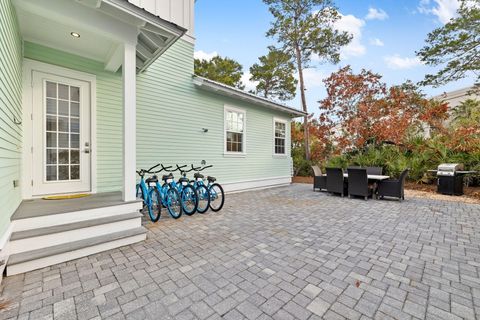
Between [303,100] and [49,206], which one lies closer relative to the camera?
[49,206]

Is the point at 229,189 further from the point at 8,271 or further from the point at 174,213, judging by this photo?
the point at 8,271

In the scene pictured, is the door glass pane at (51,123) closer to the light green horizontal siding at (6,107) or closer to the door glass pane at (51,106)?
the door glass pane at (51,106)

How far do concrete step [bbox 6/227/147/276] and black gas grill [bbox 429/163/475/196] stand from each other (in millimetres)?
8544

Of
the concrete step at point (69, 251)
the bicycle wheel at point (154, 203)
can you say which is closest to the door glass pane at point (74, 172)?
the bicycle wheel at point (154, 203)

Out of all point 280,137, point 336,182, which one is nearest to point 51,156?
point 336,182

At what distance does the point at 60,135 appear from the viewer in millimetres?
4020

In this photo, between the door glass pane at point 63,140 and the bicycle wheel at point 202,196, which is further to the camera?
the bicycle wheel at point 202,196

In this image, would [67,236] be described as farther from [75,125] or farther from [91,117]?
[91,117]

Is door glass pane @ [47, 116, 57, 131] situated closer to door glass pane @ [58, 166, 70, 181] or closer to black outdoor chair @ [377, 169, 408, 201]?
door glass pane @ [58, 166, 70, 181]

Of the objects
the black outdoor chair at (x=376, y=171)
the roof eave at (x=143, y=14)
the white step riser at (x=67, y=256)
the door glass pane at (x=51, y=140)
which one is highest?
the roof eave at (x=143, y=14)

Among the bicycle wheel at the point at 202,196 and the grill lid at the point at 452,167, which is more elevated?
the grill lid at the point at 452,167

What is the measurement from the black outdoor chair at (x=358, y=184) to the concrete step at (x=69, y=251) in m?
5.63

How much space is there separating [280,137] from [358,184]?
3.95m

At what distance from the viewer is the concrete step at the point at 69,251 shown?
Answer: 2305 millimetres
